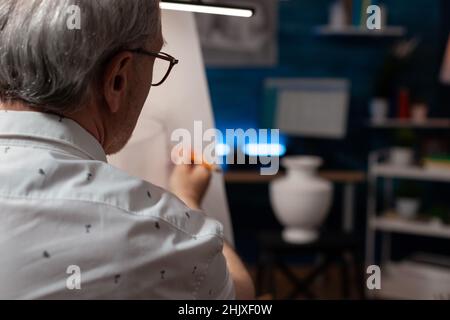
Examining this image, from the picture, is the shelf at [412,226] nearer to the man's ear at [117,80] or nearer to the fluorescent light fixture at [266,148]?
the fluorescent light fixture at [266,148]

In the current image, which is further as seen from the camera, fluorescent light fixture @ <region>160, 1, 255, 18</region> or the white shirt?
fluorescent light fixture @ <region>160, 1, 255, 18</region>

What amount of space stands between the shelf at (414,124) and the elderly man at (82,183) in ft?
9.07

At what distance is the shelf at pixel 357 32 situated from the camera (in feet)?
11.3

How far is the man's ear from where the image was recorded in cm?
67

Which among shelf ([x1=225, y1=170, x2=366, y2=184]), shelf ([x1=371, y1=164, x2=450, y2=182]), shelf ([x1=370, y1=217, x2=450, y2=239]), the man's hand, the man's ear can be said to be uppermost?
the man's ear

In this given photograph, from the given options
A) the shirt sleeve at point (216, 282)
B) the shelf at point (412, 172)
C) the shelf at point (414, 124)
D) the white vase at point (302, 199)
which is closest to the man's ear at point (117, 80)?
the shirt sleeve at point (216, 282)

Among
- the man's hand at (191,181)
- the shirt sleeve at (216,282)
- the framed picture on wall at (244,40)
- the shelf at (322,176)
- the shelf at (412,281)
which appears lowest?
the shelf at (412,281)

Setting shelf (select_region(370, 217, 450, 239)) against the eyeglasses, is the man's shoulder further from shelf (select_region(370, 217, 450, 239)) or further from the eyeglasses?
shelf (select_region(370, 217, 450, 239))

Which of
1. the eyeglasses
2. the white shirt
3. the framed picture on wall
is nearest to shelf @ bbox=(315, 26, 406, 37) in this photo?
the framed picture on wall

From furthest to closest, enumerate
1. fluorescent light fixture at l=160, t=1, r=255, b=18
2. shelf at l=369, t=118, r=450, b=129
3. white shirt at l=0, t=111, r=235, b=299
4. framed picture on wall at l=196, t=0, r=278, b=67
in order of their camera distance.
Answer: framed picture on wall at l=196, t=0, r=278, b=67, shelf at l=369, t=118, r=450, b=129, fluorescent light fixture at l=160, t=1, r=255, b=18, white shirt at l=0, t=111, r=235, b=299

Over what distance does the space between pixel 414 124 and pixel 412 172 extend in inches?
13.3

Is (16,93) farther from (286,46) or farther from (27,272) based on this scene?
(286,46)

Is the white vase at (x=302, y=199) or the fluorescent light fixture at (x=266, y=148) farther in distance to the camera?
the white vase at (x=302, y=199)
